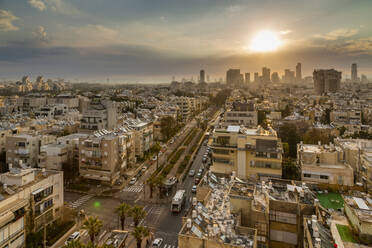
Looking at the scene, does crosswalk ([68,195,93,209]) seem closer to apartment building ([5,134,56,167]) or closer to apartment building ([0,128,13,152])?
apartment building ([5,134,56,167])

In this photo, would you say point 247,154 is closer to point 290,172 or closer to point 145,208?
point 290,172

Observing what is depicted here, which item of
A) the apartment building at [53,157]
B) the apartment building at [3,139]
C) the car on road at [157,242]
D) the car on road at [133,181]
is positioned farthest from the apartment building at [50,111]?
the car on road at [157,242]

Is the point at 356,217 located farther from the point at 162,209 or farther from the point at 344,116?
the point at 344,116

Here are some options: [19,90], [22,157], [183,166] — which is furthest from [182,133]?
[19,90]

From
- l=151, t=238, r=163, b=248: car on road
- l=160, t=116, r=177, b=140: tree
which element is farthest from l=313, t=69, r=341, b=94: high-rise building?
l=151, t=238, r=163, b=248: car on road

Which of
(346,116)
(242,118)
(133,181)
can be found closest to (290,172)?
(133,181)
